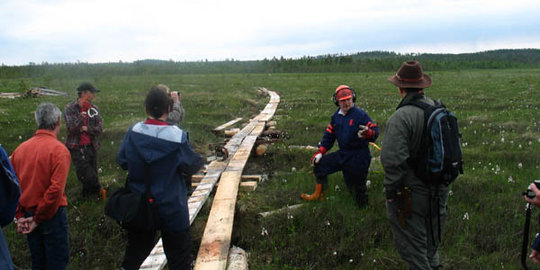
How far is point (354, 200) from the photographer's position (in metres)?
5.61

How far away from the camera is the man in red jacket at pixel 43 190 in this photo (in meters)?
3.75

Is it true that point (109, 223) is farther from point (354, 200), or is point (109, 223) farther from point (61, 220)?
point (354, 200)

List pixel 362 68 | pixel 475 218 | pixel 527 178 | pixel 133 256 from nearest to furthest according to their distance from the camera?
pixel 133 256 → pixel 475 218 → pixel 527 178 → pixel 362 68

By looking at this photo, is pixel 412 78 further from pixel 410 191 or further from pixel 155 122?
pixel 155 122

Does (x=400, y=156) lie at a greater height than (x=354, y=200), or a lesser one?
greater

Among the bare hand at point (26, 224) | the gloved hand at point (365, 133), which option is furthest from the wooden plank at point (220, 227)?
the gloved hand at point (365, 133)

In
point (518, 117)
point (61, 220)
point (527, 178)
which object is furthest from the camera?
point (518, 117)

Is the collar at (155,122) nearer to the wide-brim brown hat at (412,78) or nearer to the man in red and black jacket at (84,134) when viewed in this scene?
the wide-brim brown hat at (412,78)

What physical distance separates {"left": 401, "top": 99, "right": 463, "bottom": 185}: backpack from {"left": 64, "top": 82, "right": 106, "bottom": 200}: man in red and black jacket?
514 cm

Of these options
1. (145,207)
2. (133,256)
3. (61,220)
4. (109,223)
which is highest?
(145,207)

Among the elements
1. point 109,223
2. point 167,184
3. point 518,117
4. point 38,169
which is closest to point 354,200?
point 167,184

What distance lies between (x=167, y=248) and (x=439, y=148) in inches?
103

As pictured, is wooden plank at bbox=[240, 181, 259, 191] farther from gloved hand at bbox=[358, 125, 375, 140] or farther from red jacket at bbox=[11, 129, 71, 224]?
red jacket at bbox=[11, 129, 71, 224]

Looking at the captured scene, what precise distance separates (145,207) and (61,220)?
1.17 metres
